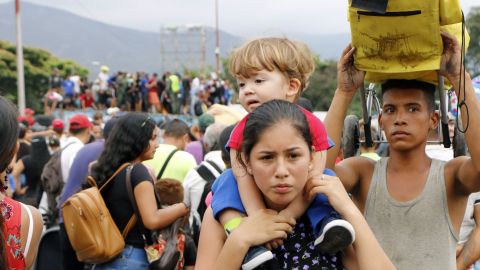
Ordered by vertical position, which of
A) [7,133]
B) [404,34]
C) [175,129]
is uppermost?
[404,34]

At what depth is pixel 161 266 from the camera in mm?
5066

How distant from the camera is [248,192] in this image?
2705 millimetres

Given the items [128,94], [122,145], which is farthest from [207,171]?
[128,94]

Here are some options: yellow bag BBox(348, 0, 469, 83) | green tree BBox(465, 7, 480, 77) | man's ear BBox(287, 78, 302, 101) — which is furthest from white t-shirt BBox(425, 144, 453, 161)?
green tree BBox(465, 7, 480, 77)

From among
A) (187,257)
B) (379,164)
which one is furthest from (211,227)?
(187,257)

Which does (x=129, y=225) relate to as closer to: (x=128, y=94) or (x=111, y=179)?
(x=111, y=179)

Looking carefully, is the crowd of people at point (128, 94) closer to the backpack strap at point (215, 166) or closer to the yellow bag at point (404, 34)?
the backpack strap at point (215, 166)

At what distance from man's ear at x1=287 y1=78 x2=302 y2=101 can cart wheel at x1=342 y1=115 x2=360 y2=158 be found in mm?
635

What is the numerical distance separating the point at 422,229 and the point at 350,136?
0.61m

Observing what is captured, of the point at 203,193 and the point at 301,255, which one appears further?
the point at 203,193

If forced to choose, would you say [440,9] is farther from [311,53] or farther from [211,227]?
[211,227]

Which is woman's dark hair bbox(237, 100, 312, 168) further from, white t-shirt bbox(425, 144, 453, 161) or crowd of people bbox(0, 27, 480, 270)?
white t-shirt bbox(425, 144, 453, 161)

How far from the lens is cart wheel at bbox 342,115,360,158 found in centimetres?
370

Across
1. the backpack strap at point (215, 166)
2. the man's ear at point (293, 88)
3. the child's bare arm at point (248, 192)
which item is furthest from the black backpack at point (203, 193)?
the child's bare arm at point (248, 192)
